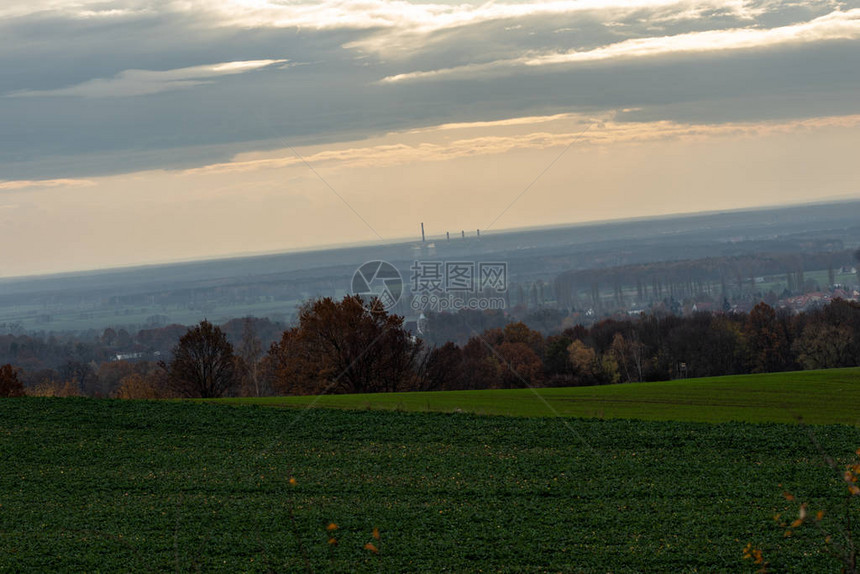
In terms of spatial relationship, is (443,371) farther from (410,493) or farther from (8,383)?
(410,493)

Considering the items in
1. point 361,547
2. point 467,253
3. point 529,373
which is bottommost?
point 529,373

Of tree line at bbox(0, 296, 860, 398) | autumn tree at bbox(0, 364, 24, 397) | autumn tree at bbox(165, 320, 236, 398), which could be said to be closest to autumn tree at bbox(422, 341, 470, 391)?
tree line at bbox(0, 296, 860, 398)

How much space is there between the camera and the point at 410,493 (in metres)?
15.7

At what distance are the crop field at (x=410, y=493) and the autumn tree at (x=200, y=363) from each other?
62.8 feet

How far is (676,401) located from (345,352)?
2149 centimetres

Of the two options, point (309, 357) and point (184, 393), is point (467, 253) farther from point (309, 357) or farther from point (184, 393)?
point (184, 393)

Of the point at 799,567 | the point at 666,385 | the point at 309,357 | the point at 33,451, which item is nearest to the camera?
the point at 799,567

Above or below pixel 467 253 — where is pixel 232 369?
below

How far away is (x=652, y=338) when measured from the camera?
6594cm

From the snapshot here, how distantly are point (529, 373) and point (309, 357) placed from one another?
20.3 m

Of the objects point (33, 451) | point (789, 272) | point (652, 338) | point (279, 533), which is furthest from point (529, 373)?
point (789, 272)

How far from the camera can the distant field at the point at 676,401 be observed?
23844 millimetres

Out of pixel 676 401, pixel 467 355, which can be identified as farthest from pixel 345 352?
pixel 676 401

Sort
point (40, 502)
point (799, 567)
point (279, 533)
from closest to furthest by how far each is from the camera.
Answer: point (799, 567)
point (279, 533)
point (40, 502)
